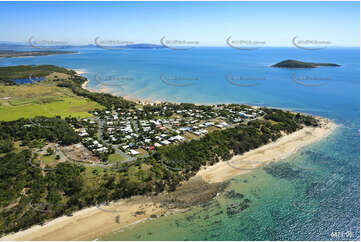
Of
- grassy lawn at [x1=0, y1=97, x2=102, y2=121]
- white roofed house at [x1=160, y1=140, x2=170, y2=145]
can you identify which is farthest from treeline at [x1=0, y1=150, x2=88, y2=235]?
grassy lawn at [x1=0, y1=97, x2=102, y2=121]

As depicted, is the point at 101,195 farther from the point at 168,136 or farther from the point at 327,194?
the point at 327,194

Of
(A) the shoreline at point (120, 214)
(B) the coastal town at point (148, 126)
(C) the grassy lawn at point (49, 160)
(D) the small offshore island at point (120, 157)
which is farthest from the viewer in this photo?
(B) the coastal town at point (148, 126)

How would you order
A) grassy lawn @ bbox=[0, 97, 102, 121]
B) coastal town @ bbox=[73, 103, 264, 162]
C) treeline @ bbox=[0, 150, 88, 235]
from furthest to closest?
grassy lawn @ bbox=[0, 97, 102, 121]
coastal town @ bbox=[73, 103, 264, 162]
treeline @ bbox=[0, 150, 88, 235]

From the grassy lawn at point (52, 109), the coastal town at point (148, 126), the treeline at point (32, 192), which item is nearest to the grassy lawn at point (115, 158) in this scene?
the coastal town at point (148, 126)

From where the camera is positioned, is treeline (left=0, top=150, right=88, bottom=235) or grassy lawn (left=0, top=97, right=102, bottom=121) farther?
grassy lawn (left=0, top=97, right=102, bottom=121)

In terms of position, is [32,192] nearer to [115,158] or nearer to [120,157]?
[115,158]

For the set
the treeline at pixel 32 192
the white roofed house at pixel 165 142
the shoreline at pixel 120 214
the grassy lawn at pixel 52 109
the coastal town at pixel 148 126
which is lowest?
the shoreline at pixel 120 214

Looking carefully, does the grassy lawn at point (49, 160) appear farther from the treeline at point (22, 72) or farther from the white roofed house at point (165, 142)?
the treeline at point (22, 72)

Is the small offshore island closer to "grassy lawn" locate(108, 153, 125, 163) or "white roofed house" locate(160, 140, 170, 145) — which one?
"grassy lawn" locate(108, 153, 125, 163)

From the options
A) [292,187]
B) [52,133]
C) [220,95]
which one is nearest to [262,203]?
[292,187]

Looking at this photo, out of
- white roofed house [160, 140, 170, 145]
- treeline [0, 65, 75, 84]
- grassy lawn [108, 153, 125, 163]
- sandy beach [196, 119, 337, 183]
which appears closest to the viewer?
sandy beach [196, 119, 337, 183]
